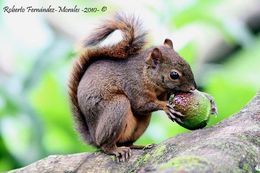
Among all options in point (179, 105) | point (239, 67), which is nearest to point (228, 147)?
point (179, 105)

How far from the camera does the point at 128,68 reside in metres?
3.87

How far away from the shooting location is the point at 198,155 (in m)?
2.39

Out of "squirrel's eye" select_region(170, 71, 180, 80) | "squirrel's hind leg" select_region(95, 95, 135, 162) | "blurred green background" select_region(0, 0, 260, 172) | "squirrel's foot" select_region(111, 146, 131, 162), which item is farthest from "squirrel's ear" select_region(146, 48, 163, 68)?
"squirrel's foot" select_region(111, 146, 131, 162)

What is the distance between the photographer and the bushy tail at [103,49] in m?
3.85

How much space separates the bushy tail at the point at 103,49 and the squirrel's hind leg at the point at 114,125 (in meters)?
0.23

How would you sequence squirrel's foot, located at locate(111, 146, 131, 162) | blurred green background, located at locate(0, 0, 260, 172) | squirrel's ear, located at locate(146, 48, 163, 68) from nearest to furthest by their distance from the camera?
squirrel's foot, located at locate(111, 146, 131, 162) → squirrel's ear, located at locate(146, 48, 163, 68) → blurred green background, located at locate(0, 0, 260, 172)

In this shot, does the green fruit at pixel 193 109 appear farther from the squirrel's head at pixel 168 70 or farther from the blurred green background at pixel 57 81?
the blurred green background at pixel 57 81

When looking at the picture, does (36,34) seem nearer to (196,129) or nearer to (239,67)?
(196,129)

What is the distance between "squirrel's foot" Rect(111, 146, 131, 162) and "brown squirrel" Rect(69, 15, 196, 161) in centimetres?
6

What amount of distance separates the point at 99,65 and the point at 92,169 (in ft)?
2.63

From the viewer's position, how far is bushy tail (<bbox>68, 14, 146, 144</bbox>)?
385cm

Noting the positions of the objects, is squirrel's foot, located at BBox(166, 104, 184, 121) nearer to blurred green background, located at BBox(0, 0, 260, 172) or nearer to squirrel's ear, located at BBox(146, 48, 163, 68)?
squirrel's ear, located at BBox(146, 48, 163, 68)

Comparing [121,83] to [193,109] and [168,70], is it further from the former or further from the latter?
[193,109]

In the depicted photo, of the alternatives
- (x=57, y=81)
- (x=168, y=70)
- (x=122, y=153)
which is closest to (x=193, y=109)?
(x=122, y=153)
